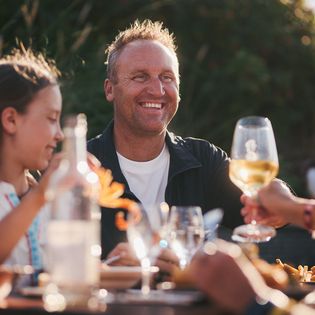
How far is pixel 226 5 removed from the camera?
12.2m

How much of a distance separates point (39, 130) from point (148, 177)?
1762mm

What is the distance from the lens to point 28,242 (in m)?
3.11

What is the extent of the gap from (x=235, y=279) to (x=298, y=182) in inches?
349

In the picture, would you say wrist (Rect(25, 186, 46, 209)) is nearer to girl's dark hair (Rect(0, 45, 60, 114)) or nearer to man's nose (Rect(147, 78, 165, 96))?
girl's dark hair (Rect(0, 45, 60, 114))

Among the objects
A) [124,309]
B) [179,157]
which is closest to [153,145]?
[179,157]

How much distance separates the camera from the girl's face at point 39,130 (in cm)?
305

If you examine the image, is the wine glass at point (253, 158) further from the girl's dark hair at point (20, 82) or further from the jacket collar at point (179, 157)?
the jacket collar at point (179, 157)

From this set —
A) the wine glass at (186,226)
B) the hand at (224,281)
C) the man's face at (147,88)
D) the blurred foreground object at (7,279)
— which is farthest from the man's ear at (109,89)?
the hand at (224,281)

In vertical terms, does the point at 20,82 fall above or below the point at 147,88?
below

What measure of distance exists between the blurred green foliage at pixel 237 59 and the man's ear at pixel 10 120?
6644 millimetres

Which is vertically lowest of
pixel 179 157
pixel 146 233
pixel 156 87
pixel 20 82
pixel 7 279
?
pixel 7 279

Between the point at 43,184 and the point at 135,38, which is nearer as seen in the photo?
the point at 43,184

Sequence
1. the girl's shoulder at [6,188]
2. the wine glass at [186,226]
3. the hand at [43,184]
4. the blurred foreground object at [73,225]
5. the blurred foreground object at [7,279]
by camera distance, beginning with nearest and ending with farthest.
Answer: the blurred foreground object at [73,225], the blurred foreground object at [7,279], the hand at [43,184], the wine glass at [186,226], the girl's shoulder at [6,188]

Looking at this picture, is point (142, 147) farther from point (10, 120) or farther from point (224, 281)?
point (224, 281)
